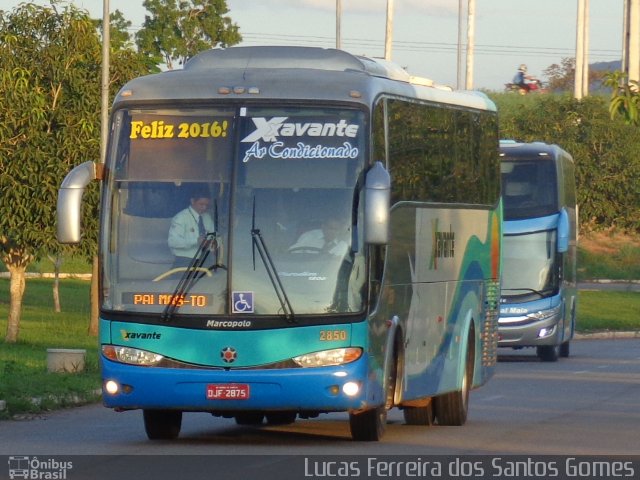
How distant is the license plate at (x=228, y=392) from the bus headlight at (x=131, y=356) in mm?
531

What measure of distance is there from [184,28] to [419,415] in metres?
54.5

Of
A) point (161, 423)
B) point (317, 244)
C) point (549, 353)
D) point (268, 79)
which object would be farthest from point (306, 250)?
point (549, 353)

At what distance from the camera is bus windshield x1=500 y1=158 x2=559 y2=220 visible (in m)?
31.4

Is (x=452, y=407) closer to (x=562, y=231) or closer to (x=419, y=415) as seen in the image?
(x=419, y=415)

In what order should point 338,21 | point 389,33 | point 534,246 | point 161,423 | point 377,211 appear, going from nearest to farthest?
1. point 377,211
2. point 161,423
3. point 534,246
4. point 338,21
5. point 389,33

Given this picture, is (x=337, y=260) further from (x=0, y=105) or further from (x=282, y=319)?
(x=0, y=105)

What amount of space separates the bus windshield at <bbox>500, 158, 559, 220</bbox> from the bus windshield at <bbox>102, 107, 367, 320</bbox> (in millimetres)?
17328

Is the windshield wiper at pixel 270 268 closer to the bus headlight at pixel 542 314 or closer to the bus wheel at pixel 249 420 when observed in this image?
the bus wheel at pixel 249 420

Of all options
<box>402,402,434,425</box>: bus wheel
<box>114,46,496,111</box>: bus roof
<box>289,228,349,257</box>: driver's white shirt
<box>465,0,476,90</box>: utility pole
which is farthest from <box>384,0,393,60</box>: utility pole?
<box>289,228,349,257</box>: driver's white shirt

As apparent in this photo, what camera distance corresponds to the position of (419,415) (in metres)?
17.5

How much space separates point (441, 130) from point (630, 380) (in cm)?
989

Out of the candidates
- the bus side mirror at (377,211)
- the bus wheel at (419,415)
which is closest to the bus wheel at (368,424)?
the bus side mirror at (377,211)

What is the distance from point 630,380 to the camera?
84.3ft
